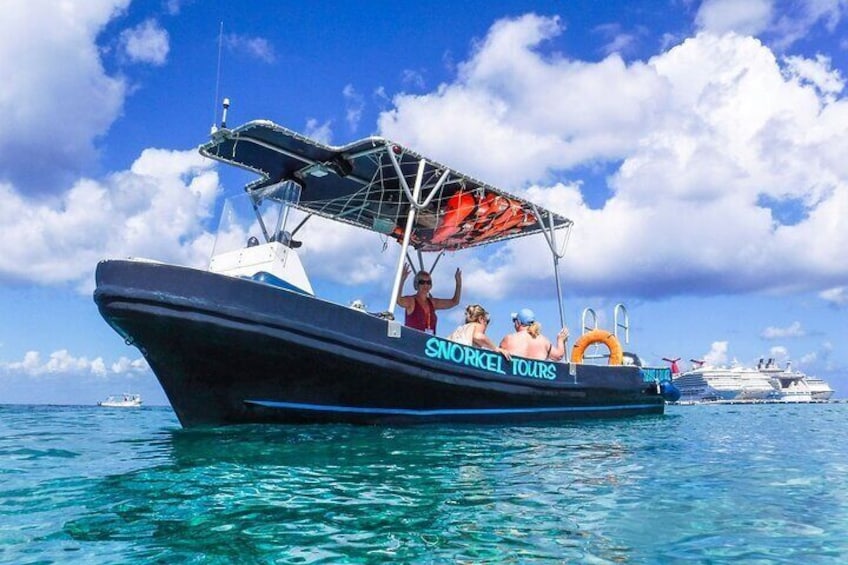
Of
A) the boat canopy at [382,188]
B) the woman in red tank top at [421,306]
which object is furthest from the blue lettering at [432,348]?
the woman in red tank top at [421,306]

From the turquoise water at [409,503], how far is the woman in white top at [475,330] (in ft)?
10.5

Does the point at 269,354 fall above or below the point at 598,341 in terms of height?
below

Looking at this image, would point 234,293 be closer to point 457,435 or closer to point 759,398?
point 457,435

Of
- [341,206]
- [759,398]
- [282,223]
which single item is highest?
[341,206]

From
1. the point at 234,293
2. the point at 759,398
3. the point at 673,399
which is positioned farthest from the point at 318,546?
the point at 759,398

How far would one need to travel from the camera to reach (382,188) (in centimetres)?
998

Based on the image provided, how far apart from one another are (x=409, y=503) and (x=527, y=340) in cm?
728

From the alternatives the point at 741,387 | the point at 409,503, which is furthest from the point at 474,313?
the point at 741,387

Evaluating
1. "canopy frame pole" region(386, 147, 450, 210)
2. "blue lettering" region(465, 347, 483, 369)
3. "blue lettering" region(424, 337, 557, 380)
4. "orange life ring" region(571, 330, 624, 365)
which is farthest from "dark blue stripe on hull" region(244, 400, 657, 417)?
"canopy frame pole" region(386, 147, 450, 210)

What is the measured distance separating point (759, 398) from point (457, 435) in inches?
3445

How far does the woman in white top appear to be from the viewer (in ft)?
31.1

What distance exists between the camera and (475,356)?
875 cm

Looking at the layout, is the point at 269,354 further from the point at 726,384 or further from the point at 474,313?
the point at 726,384

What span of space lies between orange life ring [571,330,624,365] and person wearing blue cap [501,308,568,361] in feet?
6.64
